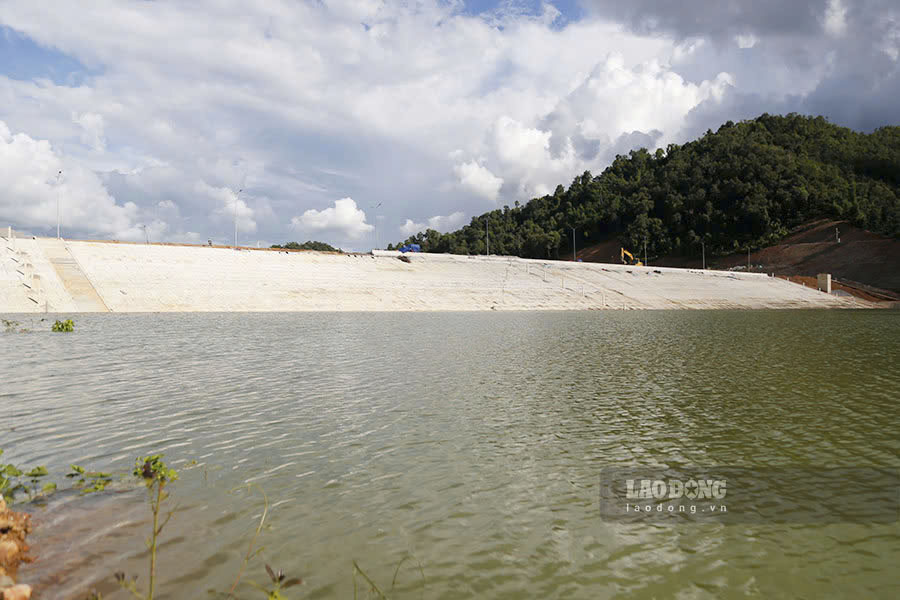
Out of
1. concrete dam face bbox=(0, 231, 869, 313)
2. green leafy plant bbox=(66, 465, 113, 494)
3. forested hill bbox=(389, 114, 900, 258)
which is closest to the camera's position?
green leafy plant bbox=(66, 465, 113, 494)

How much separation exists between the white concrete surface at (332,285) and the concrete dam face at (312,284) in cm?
12

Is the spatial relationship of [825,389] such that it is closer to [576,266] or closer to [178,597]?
[178,597]

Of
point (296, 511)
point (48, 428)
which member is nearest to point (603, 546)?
point (296, 511)

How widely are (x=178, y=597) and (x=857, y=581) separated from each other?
6607 millimetres

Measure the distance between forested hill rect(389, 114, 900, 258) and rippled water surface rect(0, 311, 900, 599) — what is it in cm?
12693

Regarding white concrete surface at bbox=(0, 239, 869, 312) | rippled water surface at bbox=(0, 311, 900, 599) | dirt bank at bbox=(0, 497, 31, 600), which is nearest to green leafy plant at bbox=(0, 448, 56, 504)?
rippled water surface at bbox=(0, 311, 900, 599)

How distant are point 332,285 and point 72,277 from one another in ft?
81.2

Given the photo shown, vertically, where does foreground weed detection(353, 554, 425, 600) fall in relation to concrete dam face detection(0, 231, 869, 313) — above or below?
below

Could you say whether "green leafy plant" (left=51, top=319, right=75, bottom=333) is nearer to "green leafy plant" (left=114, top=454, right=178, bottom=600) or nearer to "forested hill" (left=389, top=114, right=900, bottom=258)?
"green leafy plant" (left=114, top=454, right=178, bottom=600)

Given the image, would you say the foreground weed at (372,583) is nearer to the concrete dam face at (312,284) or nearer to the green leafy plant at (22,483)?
the green leafy plant at (22,483)

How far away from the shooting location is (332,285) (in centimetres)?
6206

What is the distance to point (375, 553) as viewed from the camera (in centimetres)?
A: 597

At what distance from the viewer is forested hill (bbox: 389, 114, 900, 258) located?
137 meters

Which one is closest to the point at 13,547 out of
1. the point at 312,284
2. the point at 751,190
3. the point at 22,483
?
the point at 22,483
